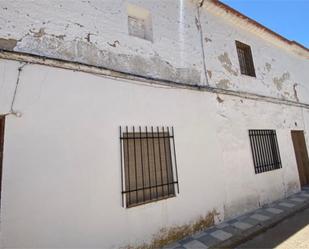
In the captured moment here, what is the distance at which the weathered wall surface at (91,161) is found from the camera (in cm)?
244

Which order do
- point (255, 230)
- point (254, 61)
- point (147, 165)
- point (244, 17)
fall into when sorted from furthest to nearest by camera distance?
point (254, 61) → point (244, 17) → point (255, 230) → point (147, 165)

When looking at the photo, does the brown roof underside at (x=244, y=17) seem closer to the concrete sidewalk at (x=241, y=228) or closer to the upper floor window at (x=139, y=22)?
the upper floor window at (x=139, y=22)

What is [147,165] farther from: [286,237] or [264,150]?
[264,150]

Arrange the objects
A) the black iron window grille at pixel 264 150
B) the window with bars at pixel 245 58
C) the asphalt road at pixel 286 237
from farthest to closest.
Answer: the window with bars at pixel 245 58 → the black iron window grille at pixel 264 150 → the asphalt road at pixel 286 237

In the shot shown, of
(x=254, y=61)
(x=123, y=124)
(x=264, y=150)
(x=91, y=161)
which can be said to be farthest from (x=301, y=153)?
(x=91, y=161)

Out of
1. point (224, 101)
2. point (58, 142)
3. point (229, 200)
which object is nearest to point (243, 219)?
point (229, 200)

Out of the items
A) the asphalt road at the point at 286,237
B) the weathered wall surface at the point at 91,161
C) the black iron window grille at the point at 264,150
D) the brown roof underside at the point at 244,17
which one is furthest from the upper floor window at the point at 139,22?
the asphalt road at the point at 286,237

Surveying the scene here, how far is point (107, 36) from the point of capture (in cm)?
356

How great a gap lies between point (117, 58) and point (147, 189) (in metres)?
2.33

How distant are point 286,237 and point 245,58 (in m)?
5.02

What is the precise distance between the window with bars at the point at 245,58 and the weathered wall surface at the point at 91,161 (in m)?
2.52

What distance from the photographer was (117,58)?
3572mm

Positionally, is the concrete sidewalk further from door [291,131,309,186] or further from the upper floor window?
the upper floor window

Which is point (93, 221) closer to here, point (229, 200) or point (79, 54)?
point (79, 54)
